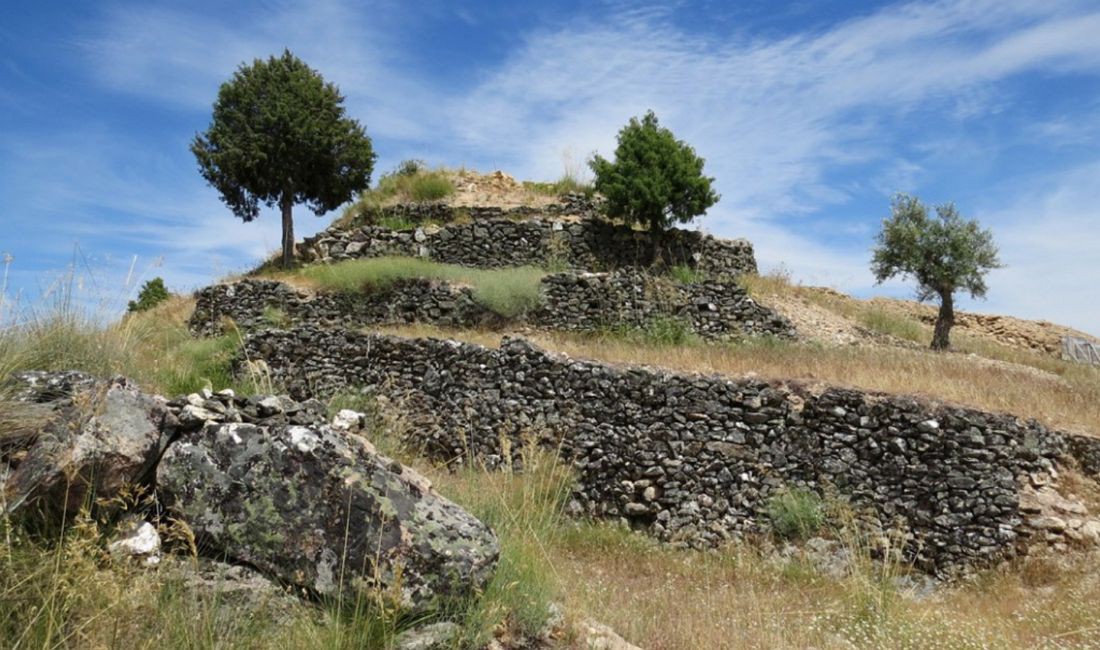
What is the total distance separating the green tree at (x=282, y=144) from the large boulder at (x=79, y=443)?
755 inches

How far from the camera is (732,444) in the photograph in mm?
11164

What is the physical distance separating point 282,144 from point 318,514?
2067cm

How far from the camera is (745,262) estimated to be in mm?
22672

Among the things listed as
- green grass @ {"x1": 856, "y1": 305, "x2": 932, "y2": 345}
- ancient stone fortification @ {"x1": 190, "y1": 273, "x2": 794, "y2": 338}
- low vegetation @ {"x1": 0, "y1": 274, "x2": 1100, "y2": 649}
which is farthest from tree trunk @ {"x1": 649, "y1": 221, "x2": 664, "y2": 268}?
low vegetation @ {"x1": 0, "y1": 274, "x2": 1100, "y2": 649}

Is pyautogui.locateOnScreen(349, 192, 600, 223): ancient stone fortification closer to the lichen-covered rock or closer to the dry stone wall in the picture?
the dry stone wall

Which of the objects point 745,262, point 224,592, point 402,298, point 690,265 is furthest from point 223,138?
point 224,592

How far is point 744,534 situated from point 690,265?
12.4m

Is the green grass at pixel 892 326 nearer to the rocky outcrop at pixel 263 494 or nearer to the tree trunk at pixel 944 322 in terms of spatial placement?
the tree trunk at pixel 944 322

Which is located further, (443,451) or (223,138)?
(223,138)

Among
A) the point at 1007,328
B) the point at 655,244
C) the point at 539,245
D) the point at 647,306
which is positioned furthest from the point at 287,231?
the point at 1007,328

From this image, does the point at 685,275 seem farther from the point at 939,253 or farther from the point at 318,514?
the point at 318,514

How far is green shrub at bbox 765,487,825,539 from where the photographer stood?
10195 mm

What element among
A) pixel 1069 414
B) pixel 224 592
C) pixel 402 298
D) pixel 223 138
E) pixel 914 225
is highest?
pixel 223 138

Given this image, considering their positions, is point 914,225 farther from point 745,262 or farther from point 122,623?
point 122,623
